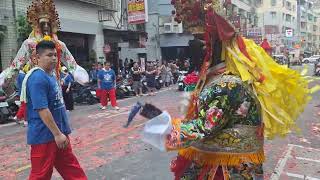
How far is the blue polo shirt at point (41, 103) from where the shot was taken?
13.7 feet

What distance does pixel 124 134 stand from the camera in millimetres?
9609

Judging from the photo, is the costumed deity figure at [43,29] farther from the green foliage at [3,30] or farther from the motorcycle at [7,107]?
the green foliage at [3,30]

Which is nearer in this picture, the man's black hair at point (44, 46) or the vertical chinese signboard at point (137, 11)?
the man's black hair at point (44, 46)

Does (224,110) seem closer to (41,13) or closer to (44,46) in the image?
(44,46)

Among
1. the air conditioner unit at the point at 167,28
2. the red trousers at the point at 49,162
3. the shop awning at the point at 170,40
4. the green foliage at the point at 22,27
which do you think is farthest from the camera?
the shop awning at the point at 170,40

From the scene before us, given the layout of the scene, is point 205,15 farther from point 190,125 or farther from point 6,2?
point 6,2

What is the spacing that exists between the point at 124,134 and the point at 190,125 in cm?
722

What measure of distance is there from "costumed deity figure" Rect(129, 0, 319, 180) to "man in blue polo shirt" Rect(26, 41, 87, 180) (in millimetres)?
1746

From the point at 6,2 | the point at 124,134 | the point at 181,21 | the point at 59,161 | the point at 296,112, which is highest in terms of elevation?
the point at 6,2

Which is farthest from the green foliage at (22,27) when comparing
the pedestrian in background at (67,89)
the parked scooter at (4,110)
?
the parked scooter at (4,110)

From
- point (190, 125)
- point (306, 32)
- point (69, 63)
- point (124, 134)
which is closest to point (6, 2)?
point (124, 134)

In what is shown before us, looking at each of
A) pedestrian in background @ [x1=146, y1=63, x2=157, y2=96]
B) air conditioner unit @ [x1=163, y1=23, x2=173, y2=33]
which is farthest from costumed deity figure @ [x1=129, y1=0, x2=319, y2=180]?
air conditioner unit @ [x1=163, y1=23, x2=173, y2=33]

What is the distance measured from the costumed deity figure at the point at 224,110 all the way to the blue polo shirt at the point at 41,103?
1.79 meters

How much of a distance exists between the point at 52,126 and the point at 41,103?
0.23 metres
